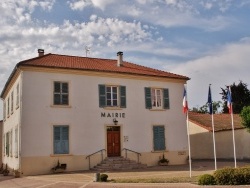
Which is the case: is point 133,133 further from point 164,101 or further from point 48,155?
point 48,155

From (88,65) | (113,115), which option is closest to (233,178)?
(113,115)

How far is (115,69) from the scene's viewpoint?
26078 mm

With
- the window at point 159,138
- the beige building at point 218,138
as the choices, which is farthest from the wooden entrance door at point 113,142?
the beige building at point 218,138

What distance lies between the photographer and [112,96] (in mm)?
25500

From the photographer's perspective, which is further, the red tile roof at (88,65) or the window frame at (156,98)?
the window frame at (156,98)

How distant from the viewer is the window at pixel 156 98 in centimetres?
2656

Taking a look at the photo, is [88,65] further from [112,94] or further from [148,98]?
[148,98]

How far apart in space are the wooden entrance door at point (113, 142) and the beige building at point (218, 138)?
11157 millimetres

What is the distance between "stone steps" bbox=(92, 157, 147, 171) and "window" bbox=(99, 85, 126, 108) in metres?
3.81

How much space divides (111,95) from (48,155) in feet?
20.3

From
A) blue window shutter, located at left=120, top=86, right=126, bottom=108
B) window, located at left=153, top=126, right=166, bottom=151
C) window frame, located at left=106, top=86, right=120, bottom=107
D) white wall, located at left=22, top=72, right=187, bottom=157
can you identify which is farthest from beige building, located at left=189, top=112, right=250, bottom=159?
window frame, located at left=106, top=86, right=120, bottom=107

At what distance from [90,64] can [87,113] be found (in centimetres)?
415

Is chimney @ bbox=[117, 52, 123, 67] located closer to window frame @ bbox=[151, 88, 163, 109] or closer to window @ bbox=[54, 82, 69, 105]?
window frame @ bbox=[151, 88, 163, 109]

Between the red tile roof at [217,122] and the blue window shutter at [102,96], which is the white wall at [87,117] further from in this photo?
the red tile roof at [217,122]
